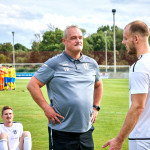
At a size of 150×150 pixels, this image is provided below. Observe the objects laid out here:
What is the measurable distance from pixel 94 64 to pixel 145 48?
1.22m

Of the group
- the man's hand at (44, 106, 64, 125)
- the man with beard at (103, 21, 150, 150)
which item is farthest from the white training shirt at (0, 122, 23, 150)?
the man with beard at (103, 21, 150, 150)

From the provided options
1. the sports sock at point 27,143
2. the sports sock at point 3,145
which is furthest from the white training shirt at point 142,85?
the sports sock at point 3,145

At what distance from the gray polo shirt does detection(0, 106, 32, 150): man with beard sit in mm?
1480

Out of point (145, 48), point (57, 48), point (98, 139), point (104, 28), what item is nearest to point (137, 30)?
point (145, 48)

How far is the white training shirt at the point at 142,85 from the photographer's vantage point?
2.77 m

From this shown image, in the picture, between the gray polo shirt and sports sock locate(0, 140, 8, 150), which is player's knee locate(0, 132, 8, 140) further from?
the gray polo shirt

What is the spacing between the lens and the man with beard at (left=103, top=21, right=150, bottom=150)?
2788 mm

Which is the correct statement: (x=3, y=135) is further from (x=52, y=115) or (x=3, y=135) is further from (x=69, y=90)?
(x=69, y=90)

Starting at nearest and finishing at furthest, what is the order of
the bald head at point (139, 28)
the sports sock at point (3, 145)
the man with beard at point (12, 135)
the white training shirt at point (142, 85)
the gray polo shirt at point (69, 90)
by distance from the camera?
the white training shirt at point (142, 85), the bald head at point (139, 28), the gray polo shirt at point (69, 90), the sports sock at point (3, 145), the man with beard at point (12, 135)

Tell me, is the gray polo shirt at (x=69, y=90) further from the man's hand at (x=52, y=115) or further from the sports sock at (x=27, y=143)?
the sports sock at (x=27, y=143)

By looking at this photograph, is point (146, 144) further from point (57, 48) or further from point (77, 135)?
point (57, 48)

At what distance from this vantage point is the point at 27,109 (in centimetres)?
1285

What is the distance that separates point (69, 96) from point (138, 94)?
3.79 feet

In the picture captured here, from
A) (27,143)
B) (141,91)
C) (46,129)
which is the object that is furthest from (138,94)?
(46,129)
